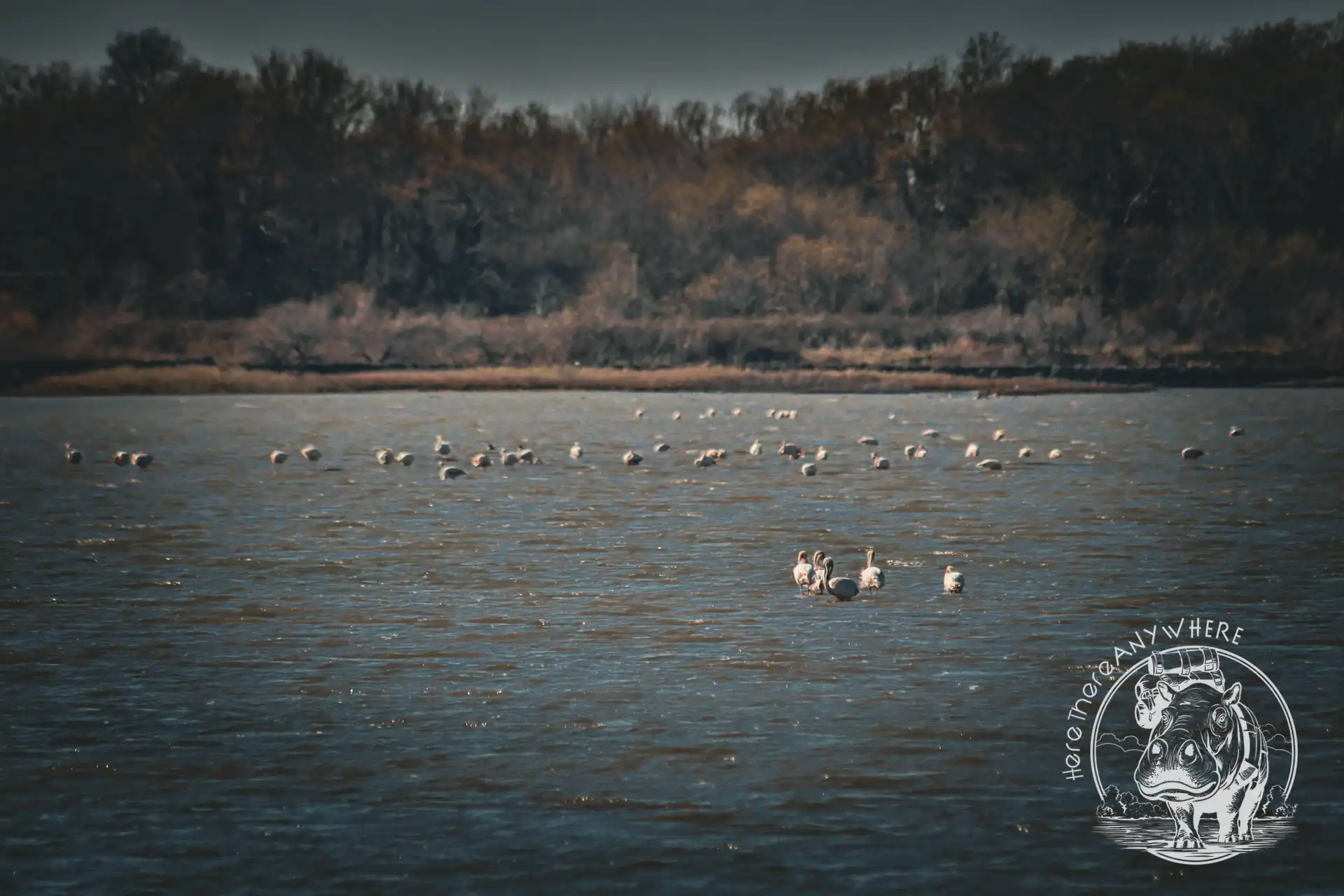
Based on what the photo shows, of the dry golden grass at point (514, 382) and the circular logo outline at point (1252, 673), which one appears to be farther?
the dry golden grass at point (514, 382)

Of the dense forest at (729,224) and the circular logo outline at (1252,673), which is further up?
the dense forest at (729,224)

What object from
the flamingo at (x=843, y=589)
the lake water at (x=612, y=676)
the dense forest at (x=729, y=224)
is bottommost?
the lake water at (x=612, y=676)

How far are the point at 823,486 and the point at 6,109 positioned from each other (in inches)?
3293

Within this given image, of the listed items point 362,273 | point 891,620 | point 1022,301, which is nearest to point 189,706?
point 891,620

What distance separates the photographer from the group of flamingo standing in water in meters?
18.2

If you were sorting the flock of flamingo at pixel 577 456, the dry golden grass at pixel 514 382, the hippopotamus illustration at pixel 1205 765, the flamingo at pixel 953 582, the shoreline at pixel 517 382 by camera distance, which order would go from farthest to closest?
the dry golden grass at pixel 514 382 < the shoreline at pixel 517 382 < the flock of flamingo at pixel 577 456 < the flamingo at pixel 953 582 < the hippopotamus illustration at pixel 1205 765

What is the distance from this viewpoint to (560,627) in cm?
1666

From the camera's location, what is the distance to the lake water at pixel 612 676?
32.8ft

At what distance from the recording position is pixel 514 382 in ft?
249

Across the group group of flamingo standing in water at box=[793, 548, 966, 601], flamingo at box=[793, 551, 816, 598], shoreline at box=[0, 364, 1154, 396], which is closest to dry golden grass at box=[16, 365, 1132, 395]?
shoreline at box=[0, 364, 1154, 396]

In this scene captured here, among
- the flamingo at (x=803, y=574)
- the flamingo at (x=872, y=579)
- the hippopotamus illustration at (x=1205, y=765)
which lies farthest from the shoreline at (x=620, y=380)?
the hippopotamus illustration at (x=1205, y=765)
